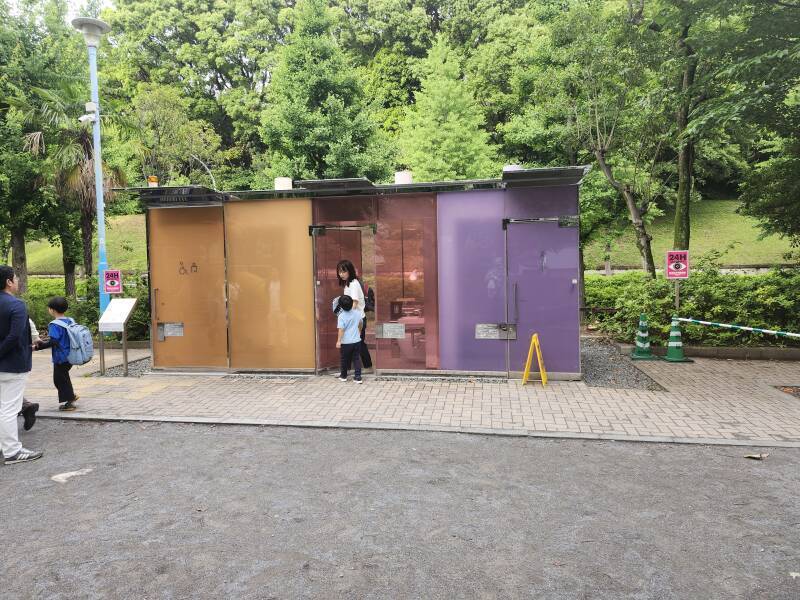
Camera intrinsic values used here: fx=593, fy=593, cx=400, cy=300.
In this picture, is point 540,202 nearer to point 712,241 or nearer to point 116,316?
point 116,316

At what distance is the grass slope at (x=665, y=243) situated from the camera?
124 feet

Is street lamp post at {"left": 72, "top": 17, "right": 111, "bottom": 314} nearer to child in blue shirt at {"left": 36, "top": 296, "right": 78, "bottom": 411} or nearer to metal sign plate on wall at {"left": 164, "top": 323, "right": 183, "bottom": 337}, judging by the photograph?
metal sign plate on wall at {"left": 164, "top": 323, "right": 183, "bottom": 337}

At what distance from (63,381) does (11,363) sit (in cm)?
218

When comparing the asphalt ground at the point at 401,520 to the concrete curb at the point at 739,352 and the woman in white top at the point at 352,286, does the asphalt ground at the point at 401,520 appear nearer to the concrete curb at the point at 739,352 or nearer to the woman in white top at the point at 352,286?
the woman in white top at the point at 352,286

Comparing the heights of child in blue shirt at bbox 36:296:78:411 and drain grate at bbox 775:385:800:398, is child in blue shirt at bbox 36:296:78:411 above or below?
above

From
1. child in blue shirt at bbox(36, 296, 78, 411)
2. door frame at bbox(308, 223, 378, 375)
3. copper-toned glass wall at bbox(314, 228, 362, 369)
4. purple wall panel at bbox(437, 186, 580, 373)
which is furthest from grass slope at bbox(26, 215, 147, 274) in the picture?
purple wall panel at bbox(437, 186, 580, 373)

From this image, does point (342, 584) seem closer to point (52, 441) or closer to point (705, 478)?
point (705, 478)

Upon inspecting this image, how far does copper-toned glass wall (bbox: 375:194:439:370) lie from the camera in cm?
981

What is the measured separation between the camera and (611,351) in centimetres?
1219

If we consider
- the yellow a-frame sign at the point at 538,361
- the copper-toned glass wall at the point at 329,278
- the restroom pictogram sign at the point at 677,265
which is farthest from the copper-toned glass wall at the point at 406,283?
the restroom pictogram sign at the point at 677,265

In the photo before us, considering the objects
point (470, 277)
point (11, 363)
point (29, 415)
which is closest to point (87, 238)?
point (29, 415)

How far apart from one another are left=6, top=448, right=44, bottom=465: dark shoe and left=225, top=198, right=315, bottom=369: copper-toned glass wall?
4756 mm

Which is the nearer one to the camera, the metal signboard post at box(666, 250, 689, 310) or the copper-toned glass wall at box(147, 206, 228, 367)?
the copper-toned glass wall at box(147, 206, 228, 367)

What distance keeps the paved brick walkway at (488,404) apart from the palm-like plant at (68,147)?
27.2 feet
